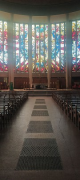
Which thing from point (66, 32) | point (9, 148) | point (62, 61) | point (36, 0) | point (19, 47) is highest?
point (36, 0)

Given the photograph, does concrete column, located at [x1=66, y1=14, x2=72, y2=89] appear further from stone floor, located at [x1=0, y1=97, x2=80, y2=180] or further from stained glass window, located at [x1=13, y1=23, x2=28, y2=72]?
stone floor, located at [x1=0, y1=97, x2=80, y2=180]

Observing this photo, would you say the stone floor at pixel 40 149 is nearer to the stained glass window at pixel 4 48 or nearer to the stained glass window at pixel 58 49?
the stained glass window at pixel 4 48

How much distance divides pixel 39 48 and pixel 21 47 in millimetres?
2653

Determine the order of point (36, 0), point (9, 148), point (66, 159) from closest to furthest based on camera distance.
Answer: point (66, 159) < point (9, 148) < point (36, 0)

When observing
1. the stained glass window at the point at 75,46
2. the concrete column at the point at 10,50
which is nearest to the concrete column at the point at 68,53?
the stained glass window at the point at 75,46

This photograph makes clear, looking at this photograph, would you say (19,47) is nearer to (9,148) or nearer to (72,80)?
(72,80)

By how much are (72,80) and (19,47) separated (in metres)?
9.12

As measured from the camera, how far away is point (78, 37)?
2870 cm

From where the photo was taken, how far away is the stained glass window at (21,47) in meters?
29.3

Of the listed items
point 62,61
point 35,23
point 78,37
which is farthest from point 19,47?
point 78,37

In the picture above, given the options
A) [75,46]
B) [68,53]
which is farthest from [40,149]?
[75,46]

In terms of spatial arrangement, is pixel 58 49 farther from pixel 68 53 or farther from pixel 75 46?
pixel 75 46

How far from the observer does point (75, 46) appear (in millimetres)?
28875

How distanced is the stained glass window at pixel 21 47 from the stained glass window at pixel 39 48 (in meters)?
1.18
